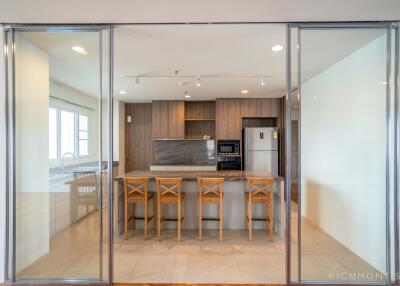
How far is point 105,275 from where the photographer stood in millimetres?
2410

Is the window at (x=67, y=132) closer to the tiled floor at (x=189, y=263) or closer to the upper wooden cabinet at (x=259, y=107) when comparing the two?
the tiled floor at (x=189, y=263)

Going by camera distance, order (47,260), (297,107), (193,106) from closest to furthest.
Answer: (297,107) < (47,260) < (193,106)

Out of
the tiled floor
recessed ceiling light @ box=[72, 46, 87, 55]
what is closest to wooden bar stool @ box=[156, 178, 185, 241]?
the tiled floor

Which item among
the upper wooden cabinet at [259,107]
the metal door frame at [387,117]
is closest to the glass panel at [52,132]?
the metal door frame at [387,117]

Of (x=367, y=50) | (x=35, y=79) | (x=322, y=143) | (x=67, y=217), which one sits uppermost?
(x=367, y=50)

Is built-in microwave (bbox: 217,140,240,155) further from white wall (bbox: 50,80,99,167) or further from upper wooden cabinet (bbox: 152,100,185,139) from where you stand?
white wall (bbox: 50,80,99,167)

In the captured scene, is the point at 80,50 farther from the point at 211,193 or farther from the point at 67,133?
the point at 211,193

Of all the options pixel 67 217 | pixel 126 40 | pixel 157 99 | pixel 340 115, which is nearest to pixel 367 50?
pixel 340 115

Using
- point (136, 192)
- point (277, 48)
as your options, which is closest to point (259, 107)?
point (277, 48)

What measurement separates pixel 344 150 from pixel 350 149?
6cm

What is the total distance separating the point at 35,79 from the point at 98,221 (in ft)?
5.24

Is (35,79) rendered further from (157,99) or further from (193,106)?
(193,106)

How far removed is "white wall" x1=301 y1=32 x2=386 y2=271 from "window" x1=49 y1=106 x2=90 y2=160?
222 cm

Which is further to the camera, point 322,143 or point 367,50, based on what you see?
point 322,143
